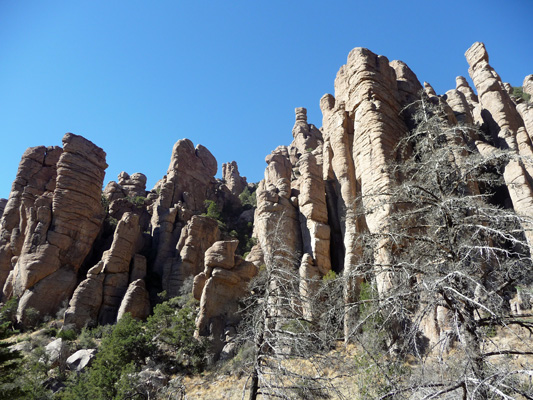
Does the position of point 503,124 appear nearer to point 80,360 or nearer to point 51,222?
point 80,360

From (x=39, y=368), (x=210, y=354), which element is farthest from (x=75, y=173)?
(x=210, y=354)

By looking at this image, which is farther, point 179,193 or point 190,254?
point 179,193

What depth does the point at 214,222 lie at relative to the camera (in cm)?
4031

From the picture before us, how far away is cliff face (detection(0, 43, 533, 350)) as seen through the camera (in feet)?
88.5

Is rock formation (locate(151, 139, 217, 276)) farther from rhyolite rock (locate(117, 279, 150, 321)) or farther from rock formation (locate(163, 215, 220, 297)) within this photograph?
rhyolite rock (locate(117, 279, 150, 321))

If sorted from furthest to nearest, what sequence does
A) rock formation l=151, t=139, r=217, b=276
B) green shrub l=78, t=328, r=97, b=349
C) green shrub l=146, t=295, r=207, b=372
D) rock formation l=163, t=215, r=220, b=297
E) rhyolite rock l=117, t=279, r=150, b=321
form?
rock formation l=151, t=139, r=217, b=276 → rock formation l=163, t=215, r=220, b=297 → rhyolite rock l=117, t=279, r=150, b=321 → green shrub l=78, t=328, r=97, b=349 → green shrub l=146, t=295, r=207, b=372

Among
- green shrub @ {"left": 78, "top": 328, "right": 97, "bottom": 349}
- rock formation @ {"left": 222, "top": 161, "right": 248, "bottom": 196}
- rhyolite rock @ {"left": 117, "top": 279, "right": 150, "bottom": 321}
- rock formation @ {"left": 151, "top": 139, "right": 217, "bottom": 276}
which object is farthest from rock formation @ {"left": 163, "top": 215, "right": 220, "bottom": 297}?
rock formation @ {"left": 222, "top": 161, "right": 248, "bottom": 196}

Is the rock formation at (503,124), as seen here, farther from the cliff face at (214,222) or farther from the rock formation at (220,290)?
the rock formation at (220,290)

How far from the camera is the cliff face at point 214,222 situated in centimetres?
2697

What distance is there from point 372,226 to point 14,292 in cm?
3442

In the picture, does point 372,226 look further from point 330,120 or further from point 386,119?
point 330,120

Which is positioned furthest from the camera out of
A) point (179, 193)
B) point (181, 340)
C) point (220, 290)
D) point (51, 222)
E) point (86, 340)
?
point (179, 193)

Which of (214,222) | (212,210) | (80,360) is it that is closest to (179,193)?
(212,210)

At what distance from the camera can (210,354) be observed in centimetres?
2270
